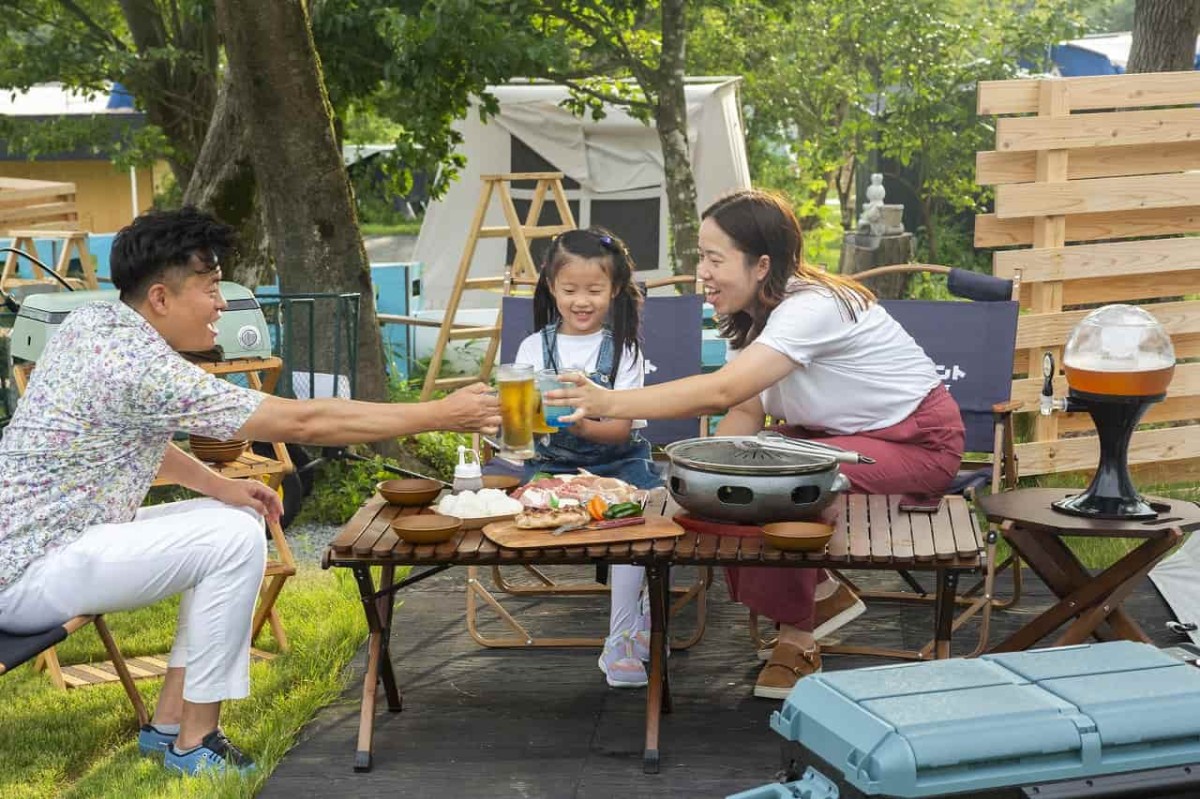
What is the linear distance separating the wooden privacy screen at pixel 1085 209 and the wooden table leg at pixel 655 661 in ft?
8.44

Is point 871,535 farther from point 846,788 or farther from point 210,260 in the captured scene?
point 210,260

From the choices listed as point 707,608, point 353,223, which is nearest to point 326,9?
point 353,223

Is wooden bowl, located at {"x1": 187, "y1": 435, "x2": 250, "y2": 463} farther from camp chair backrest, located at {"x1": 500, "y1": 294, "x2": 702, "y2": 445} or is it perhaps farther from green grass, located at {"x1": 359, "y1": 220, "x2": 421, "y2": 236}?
green grass, located at {"x1": 359, "y1": 220, "x2": 421, "y2": 236}

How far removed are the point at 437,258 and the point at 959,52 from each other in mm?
4863

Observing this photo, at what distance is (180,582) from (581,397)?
1.06 m

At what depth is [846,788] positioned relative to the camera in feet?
8.28

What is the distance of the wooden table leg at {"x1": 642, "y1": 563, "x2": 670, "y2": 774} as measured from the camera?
11.0 ft

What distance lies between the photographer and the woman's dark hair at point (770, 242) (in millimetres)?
3914

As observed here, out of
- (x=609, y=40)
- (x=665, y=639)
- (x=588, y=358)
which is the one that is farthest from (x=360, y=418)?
(x=609, y=40)

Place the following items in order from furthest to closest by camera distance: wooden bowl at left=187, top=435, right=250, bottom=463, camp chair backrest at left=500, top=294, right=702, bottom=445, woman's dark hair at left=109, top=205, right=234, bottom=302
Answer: camp chair backrest at left=500, top=294, right=702, bottom=445 < wooden bowl at left=187, top=435, right=250, bottom=463 < woman's dark hair at left=109, top=205, right=234, bottom=302

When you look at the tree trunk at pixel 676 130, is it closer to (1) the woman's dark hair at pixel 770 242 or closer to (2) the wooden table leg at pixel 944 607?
(1) the woman's dark hair at pixel 770 242

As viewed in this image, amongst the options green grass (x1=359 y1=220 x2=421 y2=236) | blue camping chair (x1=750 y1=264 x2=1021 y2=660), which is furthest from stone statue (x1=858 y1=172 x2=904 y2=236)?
green grass (x1=359 y1=220 x2=421 y2=236)

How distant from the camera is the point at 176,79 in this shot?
11.0 meters

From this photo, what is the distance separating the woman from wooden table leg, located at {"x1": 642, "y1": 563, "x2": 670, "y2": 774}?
442mm
